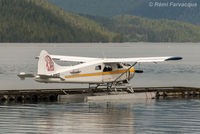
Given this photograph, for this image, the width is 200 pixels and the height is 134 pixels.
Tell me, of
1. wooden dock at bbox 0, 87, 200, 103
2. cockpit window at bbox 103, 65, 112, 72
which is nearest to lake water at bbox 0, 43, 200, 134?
wooden dock at bbox 0, 87, 200, 103

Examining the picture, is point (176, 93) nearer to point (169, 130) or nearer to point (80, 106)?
point (80, 106)

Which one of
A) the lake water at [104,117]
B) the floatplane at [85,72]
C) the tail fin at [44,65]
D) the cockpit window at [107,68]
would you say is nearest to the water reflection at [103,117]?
the lake water at [104,117]

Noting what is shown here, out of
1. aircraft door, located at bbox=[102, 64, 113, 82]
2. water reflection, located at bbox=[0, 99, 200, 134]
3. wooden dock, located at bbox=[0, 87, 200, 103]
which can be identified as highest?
aircraft door, located at bbox=[102, 64, 113, 82]

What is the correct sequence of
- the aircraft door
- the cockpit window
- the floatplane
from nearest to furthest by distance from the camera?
1. the floatplane
2. the aircraft door
3. the cockpit window

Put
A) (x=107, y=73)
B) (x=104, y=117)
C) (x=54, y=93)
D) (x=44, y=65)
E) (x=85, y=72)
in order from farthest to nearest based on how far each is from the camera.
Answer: (x=54, y=93) < (x=107, y=73) < (x=85, y=72) < (x=44, y=65) < (x=104, y=117)

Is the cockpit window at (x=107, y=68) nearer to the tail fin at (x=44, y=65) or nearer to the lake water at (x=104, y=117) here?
the lake water at (x=104, y=117)

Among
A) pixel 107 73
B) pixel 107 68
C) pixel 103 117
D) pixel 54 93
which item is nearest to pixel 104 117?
pixel 103 117

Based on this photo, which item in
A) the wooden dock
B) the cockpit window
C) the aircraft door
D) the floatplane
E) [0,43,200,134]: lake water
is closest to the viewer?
[0,43,200,134]: lake water

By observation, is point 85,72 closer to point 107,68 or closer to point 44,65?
point 107,68

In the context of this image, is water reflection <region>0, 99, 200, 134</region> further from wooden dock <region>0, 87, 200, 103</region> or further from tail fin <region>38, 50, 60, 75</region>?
wooden dock <region>0, 87, 200, 103</region>

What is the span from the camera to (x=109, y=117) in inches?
936

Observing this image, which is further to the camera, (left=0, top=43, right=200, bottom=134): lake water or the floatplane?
the floatplane

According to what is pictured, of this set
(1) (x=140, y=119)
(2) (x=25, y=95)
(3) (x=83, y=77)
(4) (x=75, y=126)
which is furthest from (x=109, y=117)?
(2) (x=25, y=95)

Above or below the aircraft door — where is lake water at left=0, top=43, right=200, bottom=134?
below
